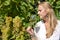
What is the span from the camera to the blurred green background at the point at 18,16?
16.7 feet

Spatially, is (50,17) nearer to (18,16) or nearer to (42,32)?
(42,32)

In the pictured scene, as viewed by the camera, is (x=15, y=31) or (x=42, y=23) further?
(x=15, y=31)

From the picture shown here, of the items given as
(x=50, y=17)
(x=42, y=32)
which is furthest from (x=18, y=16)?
(x=50, y=17)

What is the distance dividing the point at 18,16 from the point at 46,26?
837 mm

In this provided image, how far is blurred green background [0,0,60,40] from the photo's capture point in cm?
509

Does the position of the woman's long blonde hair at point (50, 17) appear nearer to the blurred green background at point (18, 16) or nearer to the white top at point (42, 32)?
the white top at point (42, 32)

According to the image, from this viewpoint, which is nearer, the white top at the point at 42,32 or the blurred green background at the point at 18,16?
the white top at the point at 42,32

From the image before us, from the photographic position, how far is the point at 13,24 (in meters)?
5.16

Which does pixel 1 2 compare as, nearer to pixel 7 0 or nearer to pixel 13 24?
pixel 7 0

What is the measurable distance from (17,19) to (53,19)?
774mm

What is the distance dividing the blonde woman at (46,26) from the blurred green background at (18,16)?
417mm

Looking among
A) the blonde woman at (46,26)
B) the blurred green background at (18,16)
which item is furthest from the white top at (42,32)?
the blurred green background at (18,16)

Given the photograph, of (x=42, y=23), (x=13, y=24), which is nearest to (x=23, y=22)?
(x=13, y=24)

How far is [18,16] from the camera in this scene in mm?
5336
